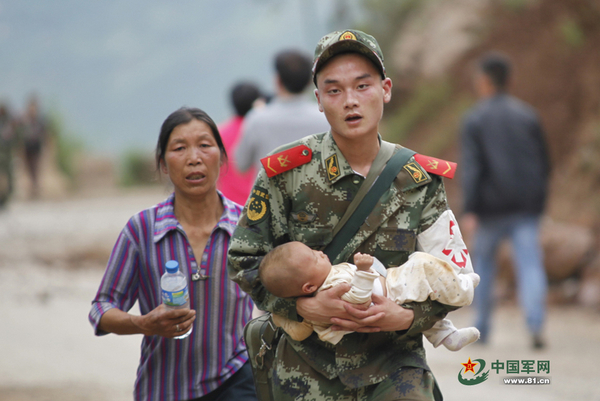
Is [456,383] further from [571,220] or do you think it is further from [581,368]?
[571,220]

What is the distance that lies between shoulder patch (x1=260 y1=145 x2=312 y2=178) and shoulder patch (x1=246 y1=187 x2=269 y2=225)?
3.2 inches

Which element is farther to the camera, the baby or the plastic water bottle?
the plastic water bottle

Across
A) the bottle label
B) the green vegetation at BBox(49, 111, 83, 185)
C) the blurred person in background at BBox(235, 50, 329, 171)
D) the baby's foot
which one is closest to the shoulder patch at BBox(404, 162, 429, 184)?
the baby's foot

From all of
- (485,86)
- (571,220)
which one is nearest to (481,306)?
(485,86)

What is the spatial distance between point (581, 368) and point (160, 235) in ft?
16.7

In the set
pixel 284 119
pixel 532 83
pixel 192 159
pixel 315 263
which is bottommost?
pixel 315 263

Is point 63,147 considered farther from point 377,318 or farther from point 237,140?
point 377,318

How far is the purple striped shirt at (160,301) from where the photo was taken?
303 centimetres

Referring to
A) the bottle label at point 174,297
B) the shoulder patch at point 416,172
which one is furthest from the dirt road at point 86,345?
the shoulder patch at point 416,172

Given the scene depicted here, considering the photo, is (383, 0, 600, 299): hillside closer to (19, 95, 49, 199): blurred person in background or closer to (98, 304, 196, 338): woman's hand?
(98, 304, 196, 338): woman's hand

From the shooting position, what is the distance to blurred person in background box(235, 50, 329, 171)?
5.18 metres

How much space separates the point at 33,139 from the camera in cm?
2162

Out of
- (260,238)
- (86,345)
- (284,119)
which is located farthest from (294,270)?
(86,345)

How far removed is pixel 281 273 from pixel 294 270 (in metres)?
0.06
